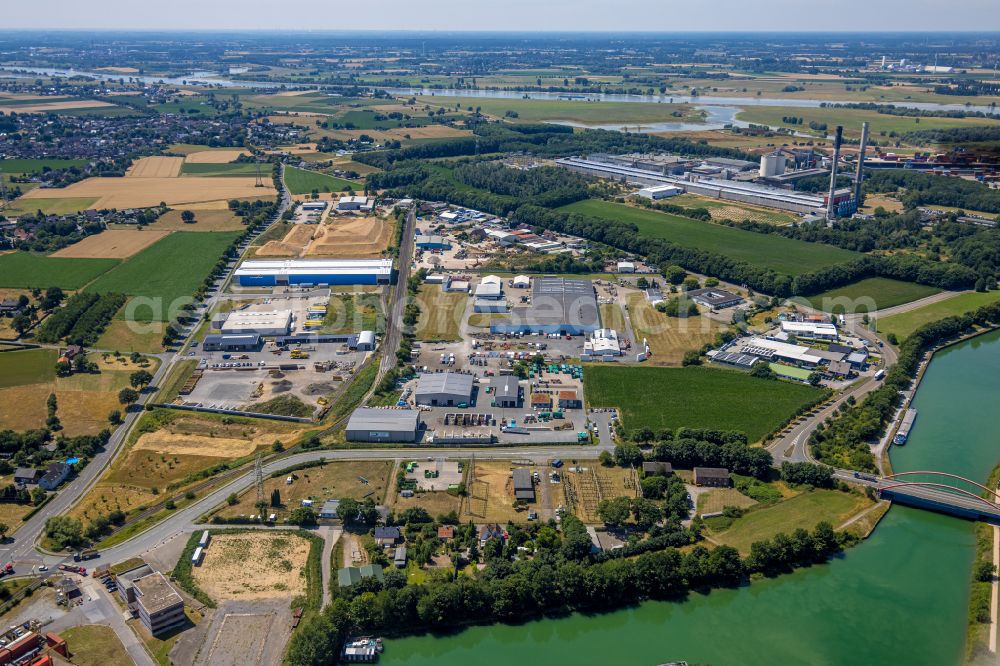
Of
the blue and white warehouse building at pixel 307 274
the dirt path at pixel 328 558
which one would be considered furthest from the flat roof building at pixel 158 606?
the blue and white warehouse building at pixel 307 274

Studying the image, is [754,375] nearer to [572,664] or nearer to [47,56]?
[572,664]

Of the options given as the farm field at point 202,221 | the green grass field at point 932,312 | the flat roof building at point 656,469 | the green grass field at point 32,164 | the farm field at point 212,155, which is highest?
the farm field at point 212,155

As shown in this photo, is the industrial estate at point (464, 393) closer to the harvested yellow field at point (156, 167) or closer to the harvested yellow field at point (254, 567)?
the harvested yellow field at point (254, 567)

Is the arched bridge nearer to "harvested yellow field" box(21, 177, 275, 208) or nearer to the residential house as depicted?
the residential house

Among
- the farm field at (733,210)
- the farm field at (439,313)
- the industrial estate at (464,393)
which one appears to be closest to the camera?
the industrial estate at (464,393)

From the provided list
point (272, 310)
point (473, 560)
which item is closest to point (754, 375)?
point (473, 560)

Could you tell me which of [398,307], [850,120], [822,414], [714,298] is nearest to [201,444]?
[398,307]

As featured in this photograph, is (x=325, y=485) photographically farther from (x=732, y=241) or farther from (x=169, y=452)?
(x=732, y=241)
